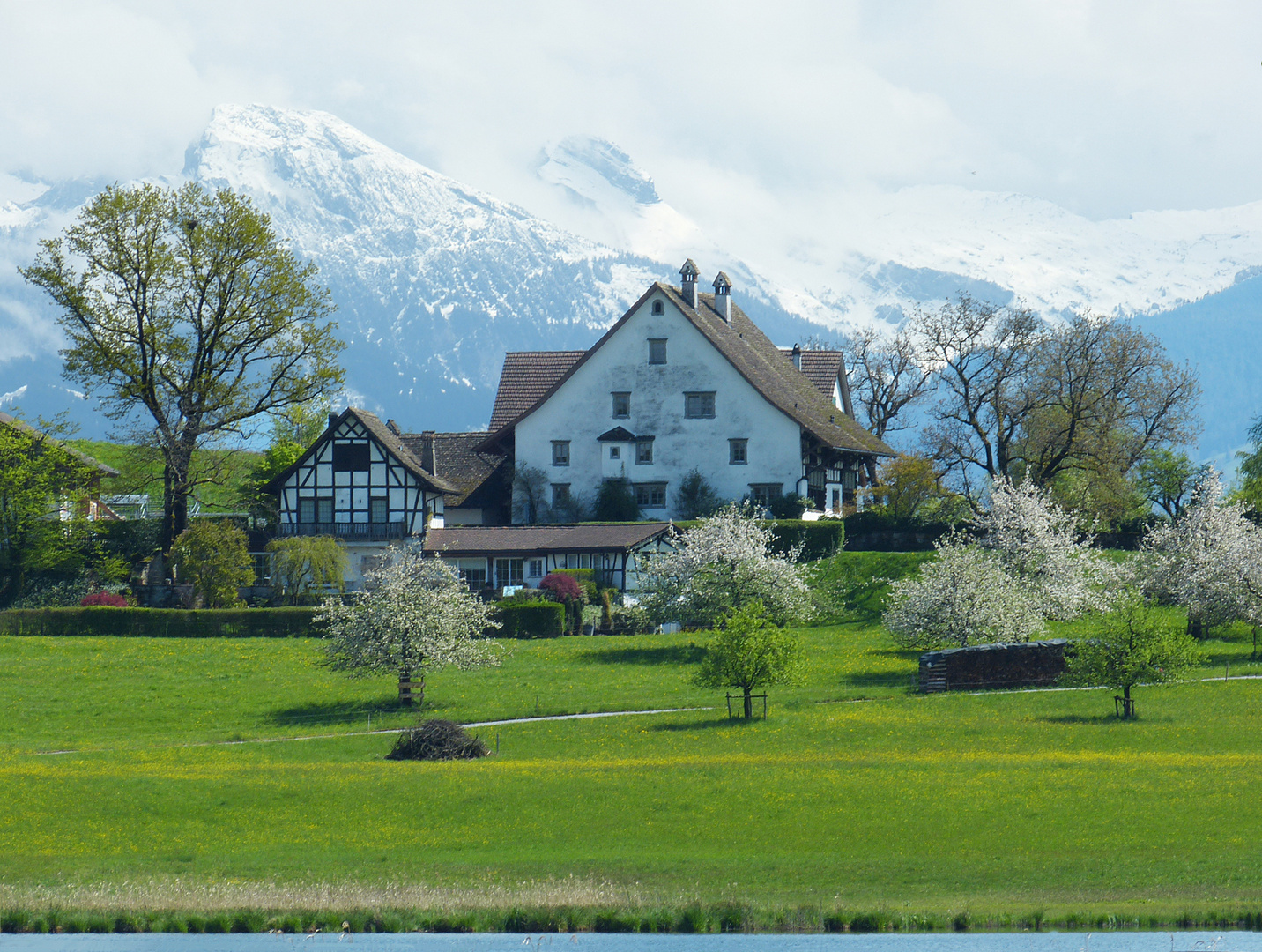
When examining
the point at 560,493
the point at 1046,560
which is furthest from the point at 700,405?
the point at 1046,560

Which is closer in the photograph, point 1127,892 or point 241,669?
point 1127,892

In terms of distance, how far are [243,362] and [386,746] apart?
42536mm

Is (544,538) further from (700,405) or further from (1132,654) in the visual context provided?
(1132,654)

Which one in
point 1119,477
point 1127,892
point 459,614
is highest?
point 1119,477

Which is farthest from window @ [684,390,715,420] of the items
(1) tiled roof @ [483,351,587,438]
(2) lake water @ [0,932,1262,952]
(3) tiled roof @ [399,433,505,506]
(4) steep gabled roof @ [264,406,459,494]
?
(2) lake water @ [0,932,1262,952]

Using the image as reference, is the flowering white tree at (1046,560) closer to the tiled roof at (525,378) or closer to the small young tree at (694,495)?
the small young tree at (694,495)

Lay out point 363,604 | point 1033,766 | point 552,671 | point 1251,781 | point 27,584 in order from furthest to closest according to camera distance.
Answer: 1. point 27,584
2. point 552,671
3. point 363,604
4. point 1033,766
5. point 1251,781

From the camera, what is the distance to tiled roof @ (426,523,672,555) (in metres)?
72.9

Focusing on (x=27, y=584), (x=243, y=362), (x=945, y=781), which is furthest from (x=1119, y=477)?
(x=27, y=584)

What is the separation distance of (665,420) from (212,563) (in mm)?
28633

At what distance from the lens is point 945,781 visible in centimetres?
3284

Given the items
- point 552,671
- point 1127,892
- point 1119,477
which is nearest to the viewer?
point 1127,892

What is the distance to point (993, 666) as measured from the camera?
156 ft

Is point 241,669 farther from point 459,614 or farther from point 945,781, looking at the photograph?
point 945,781
